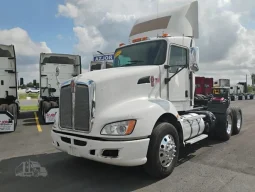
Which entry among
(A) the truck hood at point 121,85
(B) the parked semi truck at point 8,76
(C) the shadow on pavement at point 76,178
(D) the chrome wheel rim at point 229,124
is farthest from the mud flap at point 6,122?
(D) the chrome wheel rim at point 229,124

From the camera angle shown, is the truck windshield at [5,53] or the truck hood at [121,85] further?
the truck windshield at [5,53]

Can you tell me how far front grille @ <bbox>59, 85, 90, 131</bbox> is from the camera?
14.0ft

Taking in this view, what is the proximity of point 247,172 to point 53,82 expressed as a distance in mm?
10691

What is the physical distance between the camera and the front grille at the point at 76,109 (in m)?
4.28

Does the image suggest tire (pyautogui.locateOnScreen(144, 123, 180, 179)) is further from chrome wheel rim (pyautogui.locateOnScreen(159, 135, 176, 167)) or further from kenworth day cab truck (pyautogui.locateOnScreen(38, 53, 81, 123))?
kenworth day cab truck (pyautogui.locateOnScreen(38, 53, 81, 123))

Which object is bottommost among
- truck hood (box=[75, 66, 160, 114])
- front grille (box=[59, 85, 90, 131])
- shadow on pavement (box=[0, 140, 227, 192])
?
shadow on pavement (box=[0, 140, 227, 192])

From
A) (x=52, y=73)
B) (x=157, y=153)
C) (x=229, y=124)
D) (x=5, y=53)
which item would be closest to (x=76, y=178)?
(x=157, y=153)

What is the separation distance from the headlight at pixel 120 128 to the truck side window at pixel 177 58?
1.89 meters

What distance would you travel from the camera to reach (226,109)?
7520 millimetres

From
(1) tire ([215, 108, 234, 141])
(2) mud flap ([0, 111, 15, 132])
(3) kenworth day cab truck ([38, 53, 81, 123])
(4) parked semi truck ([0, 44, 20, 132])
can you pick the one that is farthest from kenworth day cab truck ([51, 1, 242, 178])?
(3) kenworth day cab truck ([38, 53, 81, 123])

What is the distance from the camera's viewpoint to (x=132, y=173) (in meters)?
4.73

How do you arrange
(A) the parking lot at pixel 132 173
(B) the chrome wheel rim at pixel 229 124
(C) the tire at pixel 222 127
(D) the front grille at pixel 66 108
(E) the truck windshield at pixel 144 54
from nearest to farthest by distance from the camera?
(A) the parking lot at pixel 132 173
(D) the front grille at pixel 66 108
(E) the truck windshield at pixel 144 54
(C) the tire at pixel 222 127
(B) the chrome wheel rim at pixel 229 124

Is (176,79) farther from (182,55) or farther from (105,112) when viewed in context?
(105,112)

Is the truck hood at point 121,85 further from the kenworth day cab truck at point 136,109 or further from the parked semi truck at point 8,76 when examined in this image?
the parked semi truck at point 8,76
